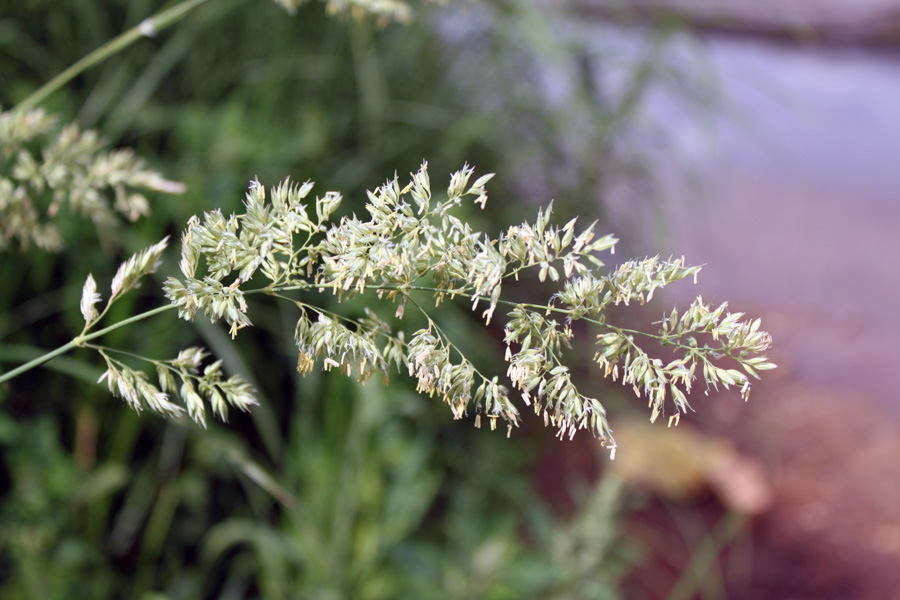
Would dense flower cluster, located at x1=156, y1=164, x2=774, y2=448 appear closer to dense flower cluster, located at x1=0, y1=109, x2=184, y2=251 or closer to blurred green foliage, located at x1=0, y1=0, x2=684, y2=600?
dense flower cluster, located at x1=0, y1=109, x2=184, y2=251

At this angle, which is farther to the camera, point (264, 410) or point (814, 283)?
point (814, 283)

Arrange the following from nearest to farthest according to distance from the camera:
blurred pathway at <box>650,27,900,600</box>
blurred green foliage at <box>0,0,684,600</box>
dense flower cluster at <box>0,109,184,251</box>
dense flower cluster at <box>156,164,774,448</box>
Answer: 1. dense flower cluster at <box>156,164,774,448</box>
2. dense flower cluster at <box>0,109,184,251</box>
3. blurred green foliage at <box>0,0,684,600</box>
4. blurred pathway at <box>650,27,900,600</box>

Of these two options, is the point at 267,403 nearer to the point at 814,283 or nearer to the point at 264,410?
the point at 264,410

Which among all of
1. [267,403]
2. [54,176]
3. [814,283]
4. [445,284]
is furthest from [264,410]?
[814,283]

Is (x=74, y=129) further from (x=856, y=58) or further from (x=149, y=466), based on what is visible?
(x=856, y=58)

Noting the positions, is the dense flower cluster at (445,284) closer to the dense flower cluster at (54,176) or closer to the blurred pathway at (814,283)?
the dense flower cluster at (54,176)

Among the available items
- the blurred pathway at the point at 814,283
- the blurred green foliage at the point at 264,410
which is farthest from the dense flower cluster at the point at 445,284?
the blurred pathway at the point at 814,283

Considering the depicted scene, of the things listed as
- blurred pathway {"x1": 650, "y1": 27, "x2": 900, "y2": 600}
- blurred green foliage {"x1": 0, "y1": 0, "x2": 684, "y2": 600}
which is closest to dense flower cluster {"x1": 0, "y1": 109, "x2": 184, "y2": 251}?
blurred green foliage {"x1": 0, "y1": 0, "x2": 684, "y2": 600}

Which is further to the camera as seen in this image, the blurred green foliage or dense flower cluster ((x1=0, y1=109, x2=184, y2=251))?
the blurred green foliage
